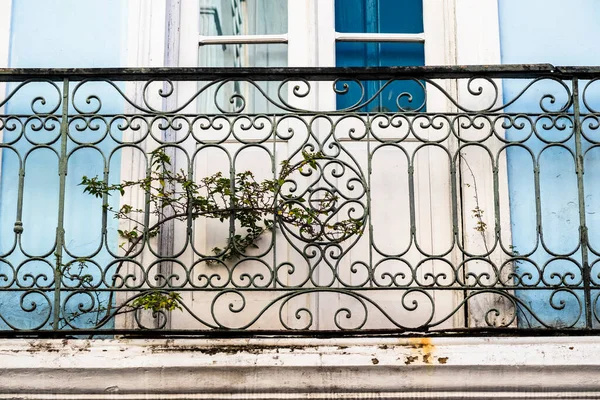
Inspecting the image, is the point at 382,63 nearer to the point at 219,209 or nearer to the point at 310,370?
the point at 219,209

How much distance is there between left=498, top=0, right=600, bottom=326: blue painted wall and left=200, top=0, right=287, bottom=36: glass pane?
1211 millimetres

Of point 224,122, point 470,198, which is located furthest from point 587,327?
point 224,122

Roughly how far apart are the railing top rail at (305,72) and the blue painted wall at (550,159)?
0.32m

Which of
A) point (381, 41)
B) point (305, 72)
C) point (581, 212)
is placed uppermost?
point (381, 41)

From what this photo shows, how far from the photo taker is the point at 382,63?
6.64 metres

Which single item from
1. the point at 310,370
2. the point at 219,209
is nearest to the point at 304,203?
the point at 219,209

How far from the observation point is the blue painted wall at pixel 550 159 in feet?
20.0

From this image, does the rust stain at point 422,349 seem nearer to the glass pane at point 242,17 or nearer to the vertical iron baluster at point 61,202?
the vertical iron baluster at point 61,202

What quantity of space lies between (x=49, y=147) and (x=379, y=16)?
1935 millimetres

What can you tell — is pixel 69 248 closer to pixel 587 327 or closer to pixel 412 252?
pixel 412 252

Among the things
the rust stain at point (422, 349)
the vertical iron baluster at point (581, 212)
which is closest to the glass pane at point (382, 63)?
the vertical iron baluster at point (581, 212)

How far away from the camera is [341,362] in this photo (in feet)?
18.3

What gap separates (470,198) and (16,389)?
2382 millimetres

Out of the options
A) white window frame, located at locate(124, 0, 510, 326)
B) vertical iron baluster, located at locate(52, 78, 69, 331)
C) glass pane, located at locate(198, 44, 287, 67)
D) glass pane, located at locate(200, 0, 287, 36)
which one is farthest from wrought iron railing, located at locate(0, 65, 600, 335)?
glass pane, located at locate(200, 0, 287, 36)
